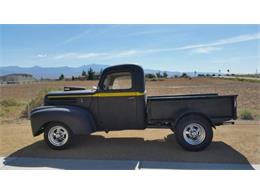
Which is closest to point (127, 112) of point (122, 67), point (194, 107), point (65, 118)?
point (122, 67)

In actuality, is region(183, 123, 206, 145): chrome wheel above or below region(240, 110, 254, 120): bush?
above

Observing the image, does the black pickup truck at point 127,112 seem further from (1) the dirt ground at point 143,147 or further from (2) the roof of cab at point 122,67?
(1) the dirt ground at point 143,147

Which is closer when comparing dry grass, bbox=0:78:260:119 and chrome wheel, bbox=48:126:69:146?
chrome wheel, bbox=48:126:69:146

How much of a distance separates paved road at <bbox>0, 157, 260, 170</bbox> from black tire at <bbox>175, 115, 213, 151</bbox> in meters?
0.84

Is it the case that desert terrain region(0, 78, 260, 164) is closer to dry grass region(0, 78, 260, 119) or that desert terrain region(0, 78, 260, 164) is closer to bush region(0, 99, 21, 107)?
dry grass region(0, 78, 260, 119)

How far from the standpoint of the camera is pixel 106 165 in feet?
19.7

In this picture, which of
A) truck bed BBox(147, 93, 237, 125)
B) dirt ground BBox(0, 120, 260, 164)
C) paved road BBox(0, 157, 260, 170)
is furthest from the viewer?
truck bed BBox(147, 93, 237, 125)

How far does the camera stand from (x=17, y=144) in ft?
26.4

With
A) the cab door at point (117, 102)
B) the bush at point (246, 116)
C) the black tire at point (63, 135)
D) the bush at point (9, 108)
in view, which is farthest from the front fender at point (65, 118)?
the bush at point (9, 108)

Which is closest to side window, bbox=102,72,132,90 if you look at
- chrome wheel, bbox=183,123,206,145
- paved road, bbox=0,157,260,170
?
chrome wheel, bbox=183,123,206,145

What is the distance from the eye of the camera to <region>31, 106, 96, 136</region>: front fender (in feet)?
23.0

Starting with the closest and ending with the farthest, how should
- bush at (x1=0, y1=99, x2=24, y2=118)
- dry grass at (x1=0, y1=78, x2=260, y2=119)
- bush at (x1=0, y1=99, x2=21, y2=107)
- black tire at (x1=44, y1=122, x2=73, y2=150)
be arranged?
black tire at (x1=44, y1=122, x2=73, y2=150) < bush at (x1=0, y1=99, x2=24, y2=118) < dry grass at (x1=0, y1=78, x2=260, y2=119) < bush at (x1=0, y1=99, x2=21, y2=107)
